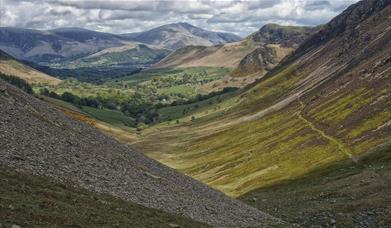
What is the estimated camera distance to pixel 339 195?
3593 inches

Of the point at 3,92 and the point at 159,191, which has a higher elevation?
the point at 3,92

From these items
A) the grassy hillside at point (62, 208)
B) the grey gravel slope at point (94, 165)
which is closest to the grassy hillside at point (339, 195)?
the grey gravel slope at point (94, 165)

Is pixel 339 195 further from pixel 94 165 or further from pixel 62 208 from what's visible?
pixel 62 208

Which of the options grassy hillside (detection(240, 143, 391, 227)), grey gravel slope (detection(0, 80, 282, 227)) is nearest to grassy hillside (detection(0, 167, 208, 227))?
grey gravel slope (detection(0, 80, 282, 227))

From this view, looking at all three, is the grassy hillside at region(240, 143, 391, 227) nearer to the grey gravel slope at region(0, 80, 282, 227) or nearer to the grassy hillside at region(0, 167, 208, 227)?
the grey gravel slope at region(0, 80, 282, 227)

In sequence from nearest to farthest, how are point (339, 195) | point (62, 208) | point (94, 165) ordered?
point (62, 208)
point (94, 165)
point (339, 195)

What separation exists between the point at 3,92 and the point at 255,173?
96.3 m

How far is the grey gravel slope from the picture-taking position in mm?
57669

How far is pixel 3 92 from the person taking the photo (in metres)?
77.4

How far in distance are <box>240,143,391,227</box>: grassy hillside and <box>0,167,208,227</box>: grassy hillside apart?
26016mm

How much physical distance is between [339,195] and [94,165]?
4669cm

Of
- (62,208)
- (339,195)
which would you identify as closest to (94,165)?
(62,208)

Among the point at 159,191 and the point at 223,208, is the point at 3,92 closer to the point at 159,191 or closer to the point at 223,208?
the point at 159,191

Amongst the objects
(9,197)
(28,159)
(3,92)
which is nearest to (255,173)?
(3,92)
